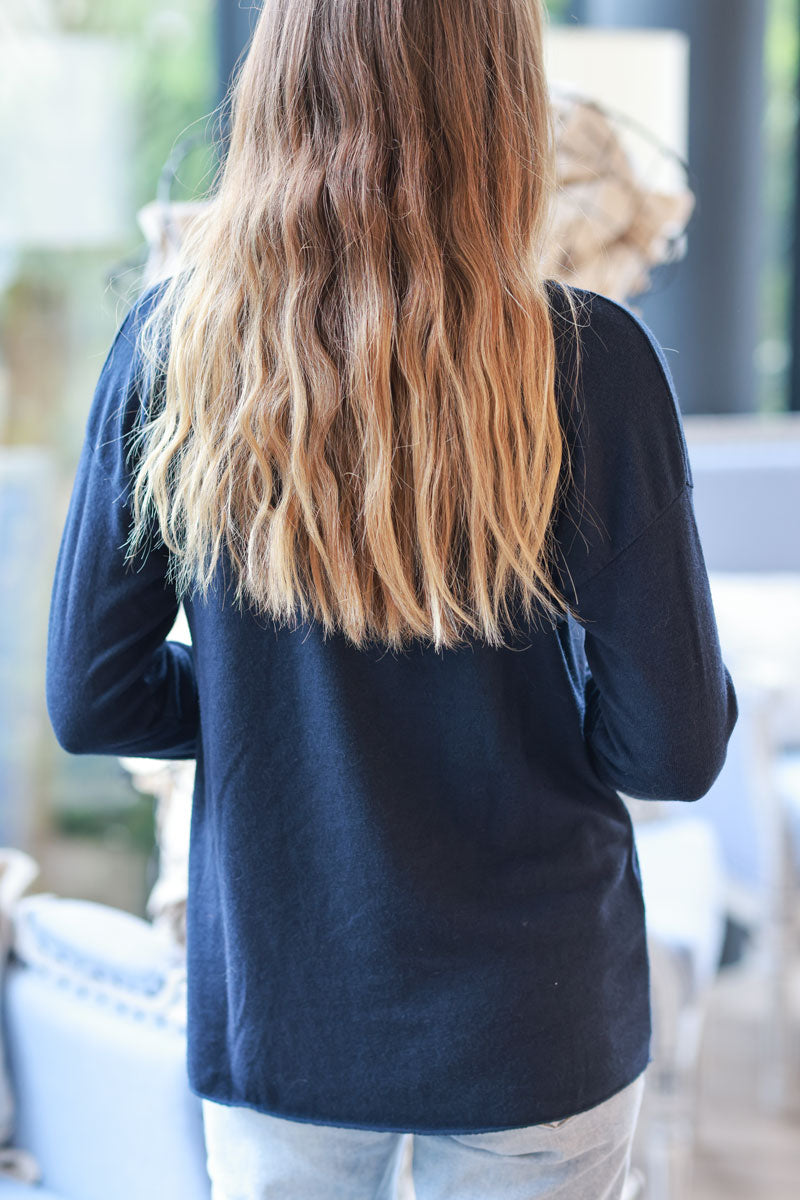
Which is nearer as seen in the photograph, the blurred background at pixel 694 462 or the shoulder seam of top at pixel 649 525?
the shoulder seam of top at pixel 649 525

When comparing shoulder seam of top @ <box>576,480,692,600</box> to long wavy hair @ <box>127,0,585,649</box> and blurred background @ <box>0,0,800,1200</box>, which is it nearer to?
long wavy hair @ <box>127,0,585,649</box>

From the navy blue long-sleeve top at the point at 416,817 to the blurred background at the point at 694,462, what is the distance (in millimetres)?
386

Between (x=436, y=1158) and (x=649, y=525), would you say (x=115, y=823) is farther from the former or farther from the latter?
(x=649, y=525)

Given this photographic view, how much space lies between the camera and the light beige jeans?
0.82 meters

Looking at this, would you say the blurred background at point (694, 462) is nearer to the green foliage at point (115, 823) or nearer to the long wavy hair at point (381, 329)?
the green foliage at point (115, 823)

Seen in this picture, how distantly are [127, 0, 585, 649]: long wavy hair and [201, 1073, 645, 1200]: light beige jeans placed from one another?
0.37 metres

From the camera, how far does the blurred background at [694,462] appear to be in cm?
132

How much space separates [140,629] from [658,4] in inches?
92.7

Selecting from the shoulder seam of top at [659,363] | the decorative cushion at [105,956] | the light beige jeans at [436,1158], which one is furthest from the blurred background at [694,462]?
the shoulder seam of top at [659,363]

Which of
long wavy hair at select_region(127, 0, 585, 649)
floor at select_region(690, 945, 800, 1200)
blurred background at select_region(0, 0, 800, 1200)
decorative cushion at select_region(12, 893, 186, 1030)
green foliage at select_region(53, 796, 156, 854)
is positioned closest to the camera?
long wavy hair at select_region(127, 0, 585, 649)

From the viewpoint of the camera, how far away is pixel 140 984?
1195 mm

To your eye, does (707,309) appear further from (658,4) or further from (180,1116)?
(180,1116)

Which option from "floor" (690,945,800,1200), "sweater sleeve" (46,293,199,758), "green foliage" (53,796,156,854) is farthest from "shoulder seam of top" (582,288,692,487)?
"green foliage" (53,796,156,854)

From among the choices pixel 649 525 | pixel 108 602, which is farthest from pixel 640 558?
pixel 108 602
